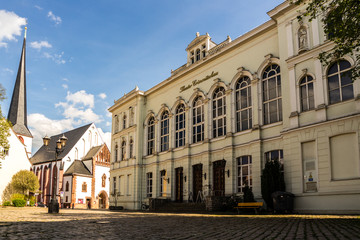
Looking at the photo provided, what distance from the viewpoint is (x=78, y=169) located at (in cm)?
6656

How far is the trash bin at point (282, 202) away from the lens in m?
18.5

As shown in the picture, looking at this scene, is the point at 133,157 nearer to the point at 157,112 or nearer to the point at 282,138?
the point at 157,112

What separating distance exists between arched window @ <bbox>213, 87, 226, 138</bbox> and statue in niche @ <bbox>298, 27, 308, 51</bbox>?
825cm

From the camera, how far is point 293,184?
19.8 m

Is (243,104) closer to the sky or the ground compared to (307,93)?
closer to the sky

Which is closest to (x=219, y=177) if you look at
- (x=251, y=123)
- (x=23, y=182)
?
(x=251, y=123)

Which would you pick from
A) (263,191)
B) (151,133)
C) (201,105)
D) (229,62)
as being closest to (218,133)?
(201,105)

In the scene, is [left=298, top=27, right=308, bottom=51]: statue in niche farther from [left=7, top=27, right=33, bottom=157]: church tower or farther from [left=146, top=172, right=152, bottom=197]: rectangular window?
[left=7, top=27, right=33, bottom=157]: church tower

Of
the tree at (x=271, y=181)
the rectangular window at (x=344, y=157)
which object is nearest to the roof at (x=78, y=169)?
the tree at (x=271, y=181)

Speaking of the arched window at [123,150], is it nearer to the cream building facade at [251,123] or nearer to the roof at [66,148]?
the cream building facade at [251,123]

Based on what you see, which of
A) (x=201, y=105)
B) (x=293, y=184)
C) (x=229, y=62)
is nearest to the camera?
(x=293, y=184)

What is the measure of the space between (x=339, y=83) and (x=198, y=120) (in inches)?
542

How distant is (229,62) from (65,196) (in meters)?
50.3

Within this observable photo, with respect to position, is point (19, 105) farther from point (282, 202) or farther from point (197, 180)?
point (282, 202)
